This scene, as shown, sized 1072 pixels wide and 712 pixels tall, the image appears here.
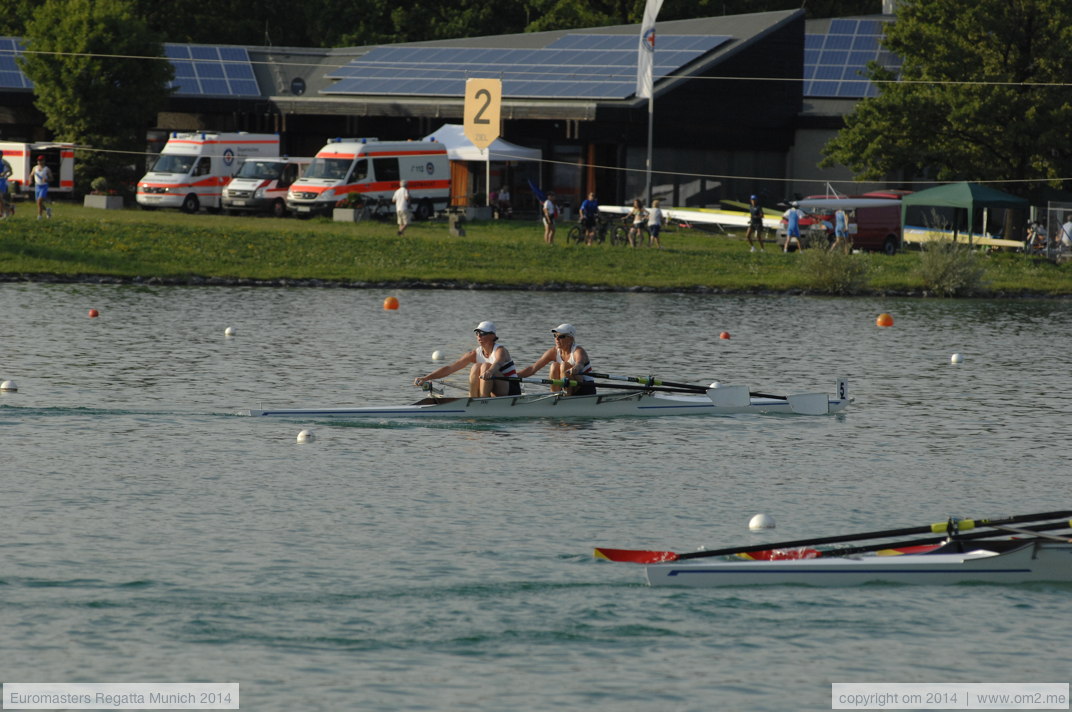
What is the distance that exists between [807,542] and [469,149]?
143 ft

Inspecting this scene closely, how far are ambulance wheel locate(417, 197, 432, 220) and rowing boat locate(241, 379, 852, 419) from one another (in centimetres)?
3187

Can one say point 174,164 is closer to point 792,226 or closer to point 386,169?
point 386,169

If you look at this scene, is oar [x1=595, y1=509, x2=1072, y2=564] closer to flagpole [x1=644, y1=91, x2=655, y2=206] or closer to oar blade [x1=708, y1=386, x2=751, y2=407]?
oar blade [x1=708, y1=386, x2=751, y2=407]

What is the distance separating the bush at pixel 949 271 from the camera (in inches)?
1602

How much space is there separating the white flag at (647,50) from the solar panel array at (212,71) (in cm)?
1820

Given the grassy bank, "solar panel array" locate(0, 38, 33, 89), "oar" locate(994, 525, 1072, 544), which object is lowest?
"oar" locate(994, 525, 1072, 544)

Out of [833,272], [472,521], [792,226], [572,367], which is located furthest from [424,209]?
[472,521]

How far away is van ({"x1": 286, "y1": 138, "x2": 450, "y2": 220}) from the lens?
5091 centimetres

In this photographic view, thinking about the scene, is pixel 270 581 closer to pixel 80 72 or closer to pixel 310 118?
pixel 80 72

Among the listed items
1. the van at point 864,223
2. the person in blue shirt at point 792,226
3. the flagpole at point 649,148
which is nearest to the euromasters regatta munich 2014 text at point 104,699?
the person in blue shirt at point 792,226

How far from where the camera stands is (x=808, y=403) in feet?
71.3

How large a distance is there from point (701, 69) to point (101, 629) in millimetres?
49185

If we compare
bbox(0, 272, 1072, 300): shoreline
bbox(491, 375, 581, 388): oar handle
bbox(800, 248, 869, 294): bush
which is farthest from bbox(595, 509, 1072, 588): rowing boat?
bbox(800, 248, 869, 294): bush

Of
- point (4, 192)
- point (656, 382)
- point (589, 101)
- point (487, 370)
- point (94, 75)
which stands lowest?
point (656, 382)
